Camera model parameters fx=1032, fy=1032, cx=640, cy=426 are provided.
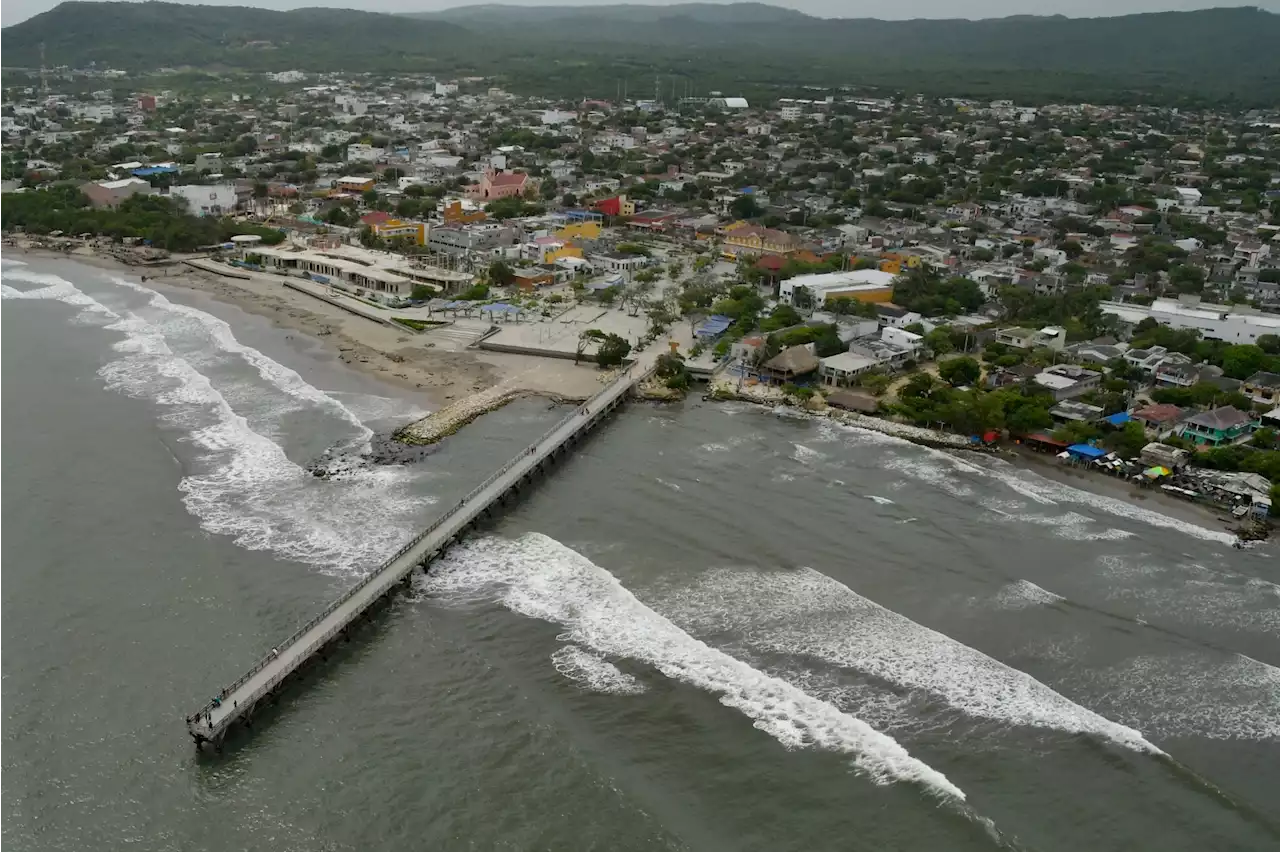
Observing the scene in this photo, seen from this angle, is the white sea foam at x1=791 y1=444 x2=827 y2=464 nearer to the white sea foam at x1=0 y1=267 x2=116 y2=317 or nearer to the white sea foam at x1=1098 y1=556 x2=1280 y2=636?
the white sea foam at x1=1098 y1=556 x2=1280 y2=636

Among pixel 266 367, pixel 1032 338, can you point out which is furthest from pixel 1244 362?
pixel 266 367

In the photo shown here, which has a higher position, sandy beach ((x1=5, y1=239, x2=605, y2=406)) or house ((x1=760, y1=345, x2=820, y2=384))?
house ((x1=760, y1=345, x2=820, y2=384))

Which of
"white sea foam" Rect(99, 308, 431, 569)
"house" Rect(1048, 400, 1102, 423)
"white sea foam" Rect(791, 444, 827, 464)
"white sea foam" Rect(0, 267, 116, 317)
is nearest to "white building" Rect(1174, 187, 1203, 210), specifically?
"house" Rect(1048, 400, 1102, 423)

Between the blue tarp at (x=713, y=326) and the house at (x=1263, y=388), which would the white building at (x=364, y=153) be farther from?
the house at (x=1263, y=388)

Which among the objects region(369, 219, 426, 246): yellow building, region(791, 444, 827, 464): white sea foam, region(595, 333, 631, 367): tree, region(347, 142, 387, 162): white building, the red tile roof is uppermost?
region(347, 142, 387, 162): white building

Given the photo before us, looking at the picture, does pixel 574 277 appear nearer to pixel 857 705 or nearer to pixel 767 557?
pixel 767 557

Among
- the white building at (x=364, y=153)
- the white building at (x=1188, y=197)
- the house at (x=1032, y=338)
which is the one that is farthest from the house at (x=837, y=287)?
the white building at (x=364, y=153)
